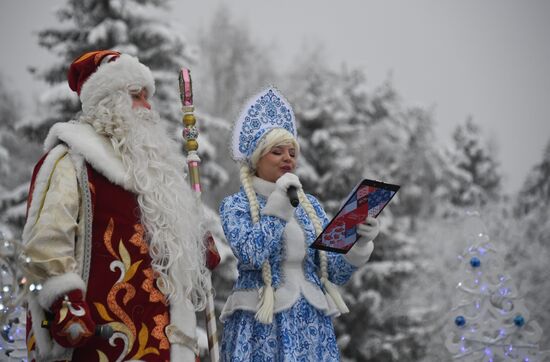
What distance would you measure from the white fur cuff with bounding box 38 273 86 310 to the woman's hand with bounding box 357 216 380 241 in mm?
1697

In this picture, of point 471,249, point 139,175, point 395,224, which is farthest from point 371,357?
point 139,175

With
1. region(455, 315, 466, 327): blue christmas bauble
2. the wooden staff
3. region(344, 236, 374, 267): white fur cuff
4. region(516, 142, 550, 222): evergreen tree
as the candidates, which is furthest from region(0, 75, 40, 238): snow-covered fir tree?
region(516, 142, 550, 222): evergreen tree

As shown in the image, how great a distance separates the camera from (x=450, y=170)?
2328cm

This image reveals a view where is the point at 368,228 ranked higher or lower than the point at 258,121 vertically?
lower

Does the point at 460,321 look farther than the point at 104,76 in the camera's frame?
Yes

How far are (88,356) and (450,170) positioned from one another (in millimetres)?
20569

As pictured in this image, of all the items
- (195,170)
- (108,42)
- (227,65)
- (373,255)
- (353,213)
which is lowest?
(373,255)

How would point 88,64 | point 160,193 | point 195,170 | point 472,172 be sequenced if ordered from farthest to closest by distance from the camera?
point 472,172
point 195,170
point 88,64
point 160,193

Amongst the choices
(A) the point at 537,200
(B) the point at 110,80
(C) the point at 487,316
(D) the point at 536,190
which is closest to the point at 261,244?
(B) the point at 110,80

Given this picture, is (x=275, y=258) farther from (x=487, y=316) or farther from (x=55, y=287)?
(x=487, y=316)

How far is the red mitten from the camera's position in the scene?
3430 millimetres

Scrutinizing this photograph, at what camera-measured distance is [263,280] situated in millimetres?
4535

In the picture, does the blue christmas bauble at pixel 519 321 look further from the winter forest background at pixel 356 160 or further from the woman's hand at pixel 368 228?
the woman's hand at pixel 368 228

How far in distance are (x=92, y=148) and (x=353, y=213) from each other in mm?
1453
